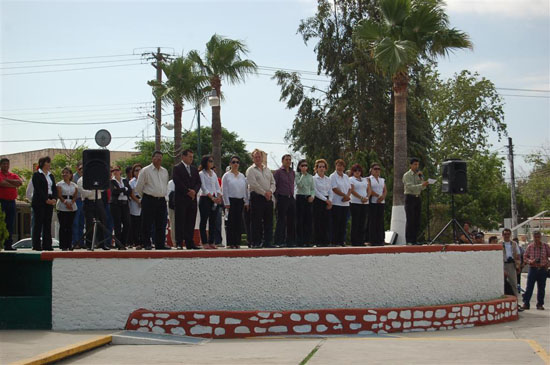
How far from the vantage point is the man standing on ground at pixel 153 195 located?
12.5 m

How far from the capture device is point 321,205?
13992 millimetres

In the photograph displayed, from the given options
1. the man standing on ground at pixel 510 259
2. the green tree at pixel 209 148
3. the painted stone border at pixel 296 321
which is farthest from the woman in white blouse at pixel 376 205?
the green tree at pixel 209 148

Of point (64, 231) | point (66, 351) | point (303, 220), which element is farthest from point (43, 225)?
point (303, 220)

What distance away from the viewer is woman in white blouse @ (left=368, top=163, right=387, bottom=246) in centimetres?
1451

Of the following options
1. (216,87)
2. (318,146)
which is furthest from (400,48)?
(318,146)

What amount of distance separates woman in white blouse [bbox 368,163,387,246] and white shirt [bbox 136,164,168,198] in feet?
14.0

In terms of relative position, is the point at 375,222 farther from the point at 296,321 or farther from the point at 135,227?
the point at 135,227

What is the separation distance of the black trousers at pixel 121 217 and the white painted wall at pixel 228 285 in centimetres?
339

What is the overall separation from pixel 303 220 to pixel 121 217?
376cm

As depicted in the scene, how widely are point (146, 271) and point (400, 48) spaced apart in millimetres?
12575

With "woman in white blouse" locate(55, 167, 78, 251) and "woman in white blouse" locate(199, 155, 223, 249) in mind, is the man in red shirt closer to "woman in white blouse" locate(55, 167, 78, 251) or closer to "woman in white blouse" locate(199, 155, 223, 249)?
"woman in white blouse" locate(55, 167, 78, 251)

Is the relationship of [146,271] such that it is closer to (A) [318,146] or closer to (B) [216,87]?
(B) [216,87]

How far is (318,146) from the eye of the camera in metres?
38.9

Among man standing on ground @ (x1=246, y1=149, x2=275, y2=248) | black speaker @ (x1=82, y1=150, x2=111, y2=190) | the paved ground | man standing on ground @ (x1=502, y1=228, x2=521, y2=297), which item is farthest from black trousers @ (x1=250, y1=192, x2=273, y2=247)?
man standing on ground @ (x1=502, y1=228, x2=521, y2=297)
